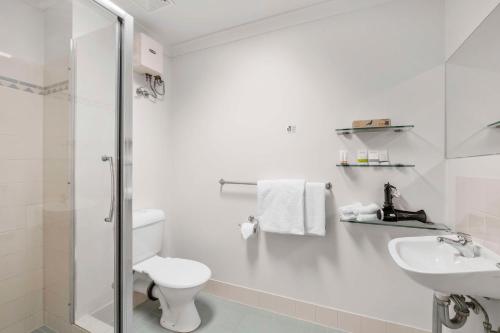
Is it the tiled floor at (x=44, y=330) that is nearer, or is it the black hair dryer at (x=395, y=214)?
the tiled floor at (x=44, y=330)

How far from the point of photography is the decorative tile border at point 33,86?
43.8 inches

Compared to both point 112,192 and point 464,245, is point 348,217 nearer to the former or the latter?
point 464,245

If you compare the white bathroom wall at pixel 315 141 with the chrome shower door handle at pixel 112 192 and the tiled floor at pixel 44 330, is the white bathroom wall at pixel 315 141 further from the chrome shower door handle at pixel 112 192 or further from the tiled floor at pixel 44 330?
the tiled floor at pixel 44 330

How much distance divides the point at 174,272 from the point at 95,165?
901 mm

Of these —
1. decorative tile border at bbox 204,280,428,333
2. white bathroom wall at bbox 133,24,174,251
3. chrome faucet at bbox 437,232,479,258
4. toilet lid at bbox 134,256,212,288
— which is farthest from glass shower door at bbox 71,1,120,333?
chrome faucet at bbox 437,232,479,258

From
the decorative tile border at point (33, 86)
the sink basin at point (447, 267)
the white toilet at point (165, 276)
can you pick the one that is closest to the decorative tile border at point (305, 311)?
the white toilet at point (165, 276)

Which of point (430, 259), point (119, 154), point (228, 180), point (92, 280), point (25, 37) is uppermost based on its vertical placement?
point (25, 37)

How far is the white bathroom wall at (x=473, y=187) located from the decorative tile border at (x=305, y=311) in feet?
1.48

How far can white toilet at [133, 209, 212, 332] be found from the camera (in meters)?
1.49

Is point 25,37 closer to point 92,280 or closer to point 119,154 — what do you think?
point 119,154

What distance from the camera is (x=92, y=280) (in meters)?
1.22

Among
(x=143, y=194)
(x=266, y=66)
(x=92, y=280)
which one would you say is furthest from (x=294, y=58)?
(x=92, y=280)

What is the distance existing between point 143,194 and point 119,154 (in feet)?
2.80

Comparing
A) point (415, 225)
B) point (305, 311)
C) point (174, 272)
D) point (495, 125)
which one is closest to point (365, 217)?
point (415, 225)
